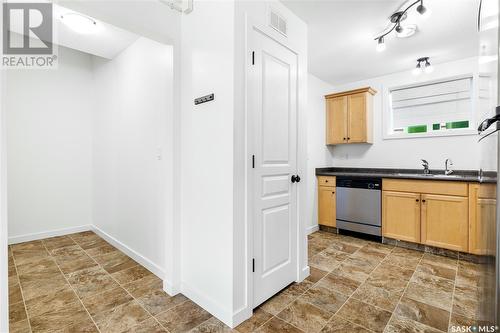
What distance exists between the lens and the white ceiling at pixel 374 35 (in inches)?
89.1

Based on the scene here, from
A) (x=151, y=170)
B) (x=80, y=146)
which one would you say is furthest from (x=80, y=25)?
(x=80, y=146)

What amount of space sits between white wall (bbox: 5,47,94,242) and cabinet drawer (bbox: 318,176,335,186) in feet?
12.8

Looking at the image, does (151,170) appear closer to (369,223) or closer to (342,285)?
(342,285)

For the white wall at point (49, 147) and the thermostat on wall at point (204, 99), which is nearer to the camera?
the thermostat on wall at point (204, 99)

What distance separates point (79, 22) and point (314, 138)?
3.47 meters

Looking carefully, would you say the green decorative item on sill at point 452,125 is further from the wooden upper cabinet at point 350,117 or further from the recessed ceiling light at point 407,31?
the recessed ceiling light at point 407,31

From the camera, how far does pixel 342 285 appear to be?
2281mm

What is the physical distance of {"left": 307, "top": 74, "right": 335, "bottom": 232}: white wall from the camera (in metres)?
3.97

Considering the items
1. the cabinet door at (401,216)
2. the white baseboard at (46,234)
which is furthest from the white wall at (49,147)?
the cabinet door at (401,216)

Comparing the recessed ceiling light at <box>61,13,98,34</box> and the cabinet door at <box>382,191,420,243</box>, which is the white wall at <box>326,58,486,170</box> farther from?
the recessed ceiling light at <box>61,13,98,34</box>

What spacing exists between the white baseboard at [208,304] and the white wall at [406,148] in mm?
3388

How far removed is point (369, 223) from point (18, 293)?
4.10 meters

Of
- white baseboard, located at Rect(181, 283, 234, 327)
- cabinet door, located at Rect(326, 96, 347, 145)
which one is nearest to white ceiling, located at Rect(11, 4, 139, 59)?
white baseboard, located at Rect(181, 283, 234, 327)

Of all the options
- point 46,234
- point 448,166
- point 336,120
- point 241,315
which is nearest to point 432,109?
point 448,166
